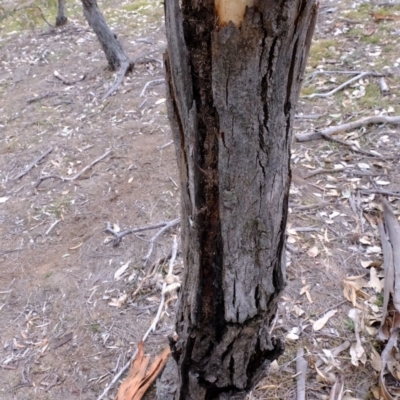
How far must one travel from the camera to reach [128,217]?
3.51 metres

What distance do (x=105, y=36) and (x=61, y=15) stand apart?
3.20 metres

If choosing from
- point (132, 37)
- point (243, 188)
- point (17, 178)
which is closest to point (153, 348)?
point (243, 188)

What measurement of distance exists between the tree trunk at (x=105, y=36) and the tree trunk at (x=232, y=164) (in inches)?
204

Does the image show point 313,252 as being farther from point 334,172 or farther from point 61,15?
point 61,15

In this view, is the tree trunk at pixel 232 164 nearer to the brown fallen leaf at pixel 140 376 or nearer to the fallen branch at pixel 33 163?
the brown fallen leaf at pixel 140 376

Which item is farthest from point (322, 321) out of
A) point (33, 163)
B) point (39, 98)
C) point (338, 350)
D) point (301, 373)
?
point (39, 98)

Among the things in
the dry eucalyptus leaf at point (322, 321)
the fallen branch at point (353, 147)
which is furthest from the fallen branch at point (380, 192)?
the dry eucalyptus leaf at point (322, 321)

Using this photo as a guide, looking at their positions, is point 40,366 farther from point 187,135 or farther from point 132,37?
point 132,37

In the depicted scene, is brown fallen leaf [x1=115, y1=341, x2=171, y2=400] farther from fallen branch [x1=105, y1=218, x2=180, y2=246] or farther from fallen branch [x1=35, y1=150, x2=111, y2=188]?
fallen branch [x1=35, y1=150, x2=111, y2=188]

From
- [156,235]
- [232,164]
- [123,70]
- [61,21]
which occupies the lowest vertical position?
[156,235]

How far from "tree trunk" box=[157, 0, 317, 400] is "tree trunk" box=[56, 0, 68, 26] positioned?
27.4 feet

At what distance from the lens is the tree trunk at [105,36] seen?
5766mm

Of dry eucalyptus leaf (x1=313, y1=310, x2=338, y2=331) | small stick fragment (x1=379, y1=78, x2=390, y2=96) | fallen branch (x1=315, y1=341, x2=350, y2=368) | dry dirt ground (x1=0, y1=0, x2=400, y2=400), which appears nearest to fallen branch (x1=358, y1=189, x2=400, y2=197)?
dry dirt ground (x1=0, y1=0, x2=400, y2=400)

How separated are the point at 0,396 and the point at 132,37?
249 inches
